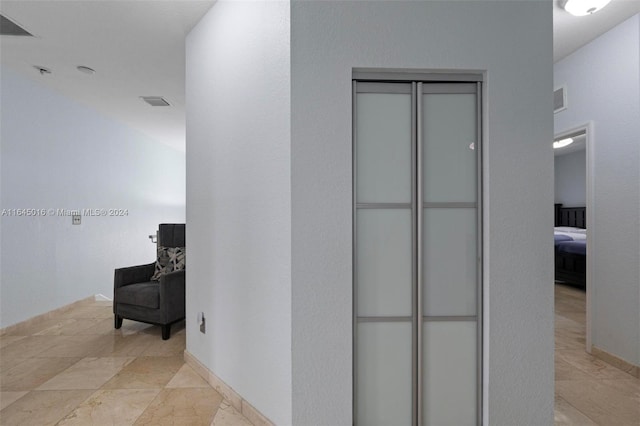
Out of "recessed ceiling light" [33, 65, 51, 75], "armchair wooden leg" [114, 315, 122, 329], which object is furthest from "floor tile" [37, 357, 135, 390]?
"recessed ceiling light" [33, 65, 51, 75]

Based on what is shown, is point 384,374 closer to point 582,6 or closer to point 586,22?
point 582,6

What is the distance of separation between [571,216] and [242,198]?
367 inches

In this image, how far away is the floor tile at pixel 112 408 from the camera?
6.77 ft

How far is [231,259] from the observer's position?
88.0 inches

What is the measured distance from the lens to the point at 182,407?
2.21 m

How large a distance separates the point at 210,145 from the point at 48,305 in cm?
341

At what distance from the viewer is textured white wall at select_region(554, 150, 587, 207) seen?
26.5ft

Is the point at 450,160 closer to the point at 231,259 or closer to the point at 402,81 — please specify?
the point at 402,81

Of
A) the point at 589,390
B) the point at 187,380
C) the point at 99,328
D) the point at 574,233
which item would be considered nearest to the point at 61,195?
the point at 99,328

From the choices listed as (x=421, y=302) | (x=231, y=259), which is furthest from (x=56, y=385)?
(x=421, y=302)

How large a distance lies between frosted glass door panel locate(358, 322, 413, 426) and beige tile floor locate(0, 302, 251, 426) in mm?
833

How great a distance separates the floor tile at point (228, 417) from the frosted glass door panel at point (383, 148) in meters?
1.62

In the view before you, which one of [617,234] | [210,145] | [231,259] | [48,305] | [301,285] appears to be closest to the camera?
[301,285]

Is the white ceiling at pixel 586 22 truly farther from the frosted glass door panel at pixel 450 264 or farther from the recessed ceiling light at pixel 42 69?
the recessed ceiling light at pixel 42 69
